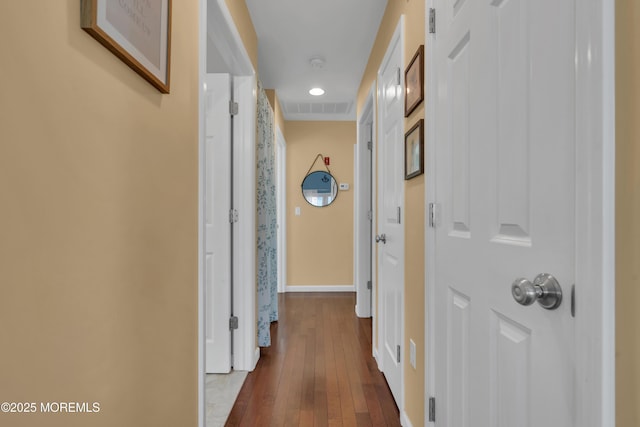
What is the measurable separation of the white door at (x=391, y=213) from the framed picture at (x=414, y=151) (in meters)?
0.12

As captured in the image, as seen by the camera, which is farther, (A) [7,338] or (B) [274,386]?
(B) [274,386]

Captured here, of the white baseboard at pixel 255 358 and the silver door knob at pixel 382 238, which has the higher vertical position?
the silver door knob at pixel 382 238

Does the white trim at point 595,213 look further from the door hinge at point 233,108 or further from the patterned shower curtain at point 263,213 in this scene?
the patterned shower curtain at point 263,213

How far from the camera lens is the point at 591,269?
0.57 m

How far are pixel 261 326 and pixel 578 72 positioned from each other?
8.58ft

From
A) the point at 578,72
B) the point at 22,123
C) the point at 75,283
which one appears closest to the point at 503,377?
the point at 578,72

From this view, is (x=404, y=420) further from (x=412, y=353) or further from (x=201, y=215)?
(x=201, y=215)

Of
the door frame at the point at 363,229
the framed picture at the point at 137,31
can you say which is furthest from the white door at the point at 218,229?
the door frame at the point at 363,229

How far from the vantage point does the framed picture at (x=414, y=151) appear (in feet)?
4.85

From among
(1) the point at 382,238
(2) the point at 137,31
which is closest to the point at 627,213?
(2) the point at 137,31

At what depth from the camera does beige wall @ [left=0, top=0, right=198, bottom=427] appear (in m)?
0.55

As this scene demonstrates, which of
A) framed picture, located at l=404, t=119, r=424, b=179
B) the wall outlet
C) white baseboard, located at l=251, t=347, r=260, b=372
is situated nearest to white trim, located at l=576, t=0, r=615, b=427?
framed picture, located at l=404, t=119, r=424, b=179

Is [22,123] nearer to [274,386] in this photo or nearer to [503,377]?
[503,377]

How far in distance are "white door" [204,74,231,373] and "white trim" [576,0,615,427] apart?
2040mm
